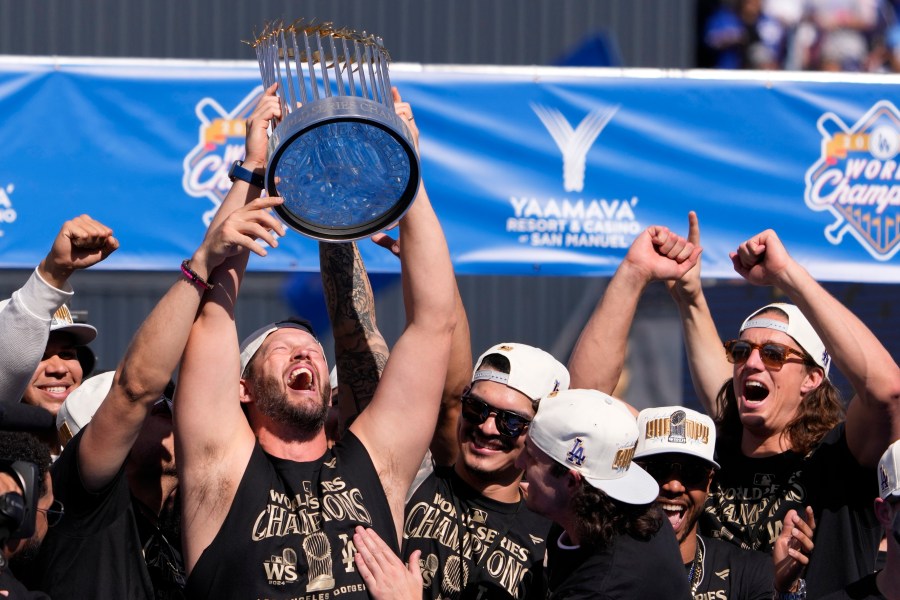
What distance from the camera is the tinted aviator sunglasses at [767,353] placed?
4605mm

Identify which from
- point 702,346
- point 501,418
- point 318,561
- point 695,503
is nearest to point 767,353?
point 702,346

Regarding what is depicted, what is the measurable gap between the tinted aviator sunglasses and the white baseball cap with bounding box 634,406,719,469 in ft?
1.42

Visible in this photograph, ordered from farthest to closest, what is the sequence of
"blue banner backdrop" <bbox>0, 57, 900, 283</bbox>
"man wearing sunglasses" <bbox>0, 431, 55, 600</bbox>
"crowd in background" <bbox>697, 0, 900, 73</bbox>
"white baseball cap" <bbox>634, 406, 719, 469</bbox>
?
"crowd in background" <bbox>697, 0, 900, 73</bbox>
"blue banner backdrop" <bbox>0, 57, 900, 283</bbox>
"white baseball cap" <bbox>634, 406, 719, 469</bbox>
"man wearing sunglasses" <bbox>0, 431, 55, 600</bbox>

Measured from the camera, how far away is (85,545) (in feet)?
12.1

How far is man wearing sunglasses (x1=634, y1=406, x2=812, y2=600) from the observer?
4105 mm

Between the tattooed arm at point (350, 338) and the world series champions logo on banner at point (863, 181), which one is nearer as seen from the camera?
the tattooed arm at point (350, 338)

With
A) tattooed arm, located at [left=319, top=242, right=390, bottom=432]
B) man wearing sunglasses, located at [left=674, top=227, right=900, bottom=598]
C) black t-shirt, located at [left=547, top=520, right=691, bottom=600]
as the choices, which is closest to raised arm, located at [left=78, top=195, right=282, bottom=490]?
tattooed arm, located at [left=319, top=242, right=390, bottom=432]

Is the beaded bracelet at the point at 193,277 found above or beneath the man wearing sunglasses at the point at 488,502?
above

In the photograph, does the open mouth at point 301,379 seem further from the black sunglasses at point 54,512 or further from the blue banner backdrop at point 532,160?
the blue banner backdrop at point 532,160

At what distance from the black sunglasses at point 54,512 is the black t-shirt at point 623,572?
4.41 feet

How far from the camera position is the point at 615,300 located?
4.45m

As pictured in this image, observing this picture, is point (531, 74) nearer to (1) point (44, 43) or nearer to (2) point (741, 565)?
(2) point (741, 565)

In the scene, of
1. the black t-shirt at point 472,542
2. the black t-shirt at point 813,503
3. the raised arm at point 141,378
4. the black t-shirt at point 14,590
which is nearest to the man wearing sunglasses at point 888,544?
the black t-shirt at point 813,503

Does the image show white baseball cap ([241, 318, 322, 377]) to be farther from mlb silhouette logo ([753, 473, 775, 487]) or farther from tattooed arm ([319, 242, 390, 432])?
mlb silhouette logo ([753, 473, 775, 487])
